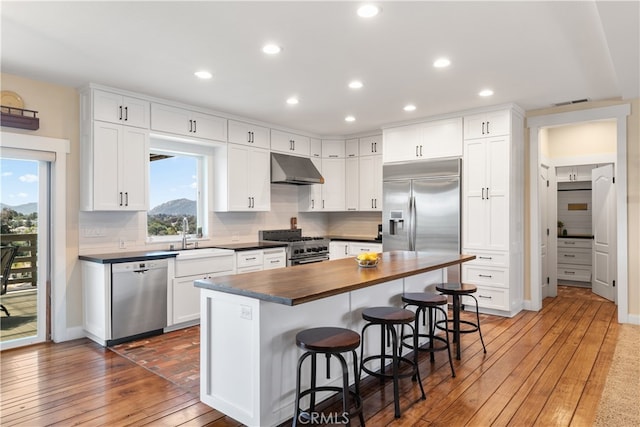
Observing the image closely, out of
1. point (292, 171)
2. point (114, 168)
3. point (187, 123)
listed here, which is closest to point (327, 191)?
point (292, 171)

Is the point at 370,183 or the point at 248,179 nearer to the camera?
the point at 248,179

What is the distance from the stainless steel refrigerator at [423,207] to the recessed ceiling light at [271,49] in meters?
3.06

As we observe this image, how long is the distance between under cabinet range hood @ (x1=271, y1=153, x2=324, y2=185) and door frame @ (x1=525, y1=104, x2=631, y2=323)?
314 centimetres

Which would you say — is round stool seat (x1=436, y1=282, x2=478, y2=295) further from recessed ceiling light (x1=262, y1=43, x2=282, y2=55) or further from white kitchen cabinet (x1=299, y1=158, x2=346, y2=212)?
white kitchen cabinet (x1=299, y1=158, x2=346, y2=212)

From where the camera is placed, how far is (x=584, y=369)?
333cm

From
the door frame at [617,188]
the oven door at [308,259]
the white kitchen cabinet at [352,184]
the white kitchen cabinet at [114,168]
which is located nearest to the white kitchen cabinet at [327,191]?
the white kitchen cabinet at [352,184]

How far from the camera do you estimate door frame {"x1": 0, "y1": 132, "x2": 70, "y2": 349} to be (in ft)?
13.4

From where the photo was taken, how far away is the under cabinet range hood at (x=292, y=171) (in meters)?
5.91

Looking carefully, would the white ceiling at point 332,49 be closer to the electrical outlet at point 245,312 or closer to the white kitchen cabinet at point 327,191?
the electrical outlet at point 245,312

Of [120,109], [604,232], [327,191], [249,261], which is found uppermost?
[120,109]

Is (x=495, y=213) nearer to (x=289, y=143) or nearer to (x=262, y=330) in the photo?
(x=289, y=143)

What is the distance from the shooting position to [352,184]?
6.92 m

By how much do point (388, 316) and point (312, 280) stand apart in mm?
584

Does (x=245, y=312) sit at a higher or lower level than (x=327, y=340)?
higher
